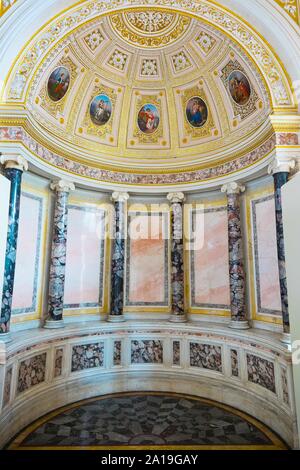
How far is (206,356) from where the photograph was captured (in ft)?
26.0

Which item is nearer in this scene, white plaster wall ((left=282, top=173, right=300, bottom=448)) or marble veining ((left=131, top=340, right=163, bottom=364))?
white plaster wall ((left=282, top=173, right=300, bottom=448))

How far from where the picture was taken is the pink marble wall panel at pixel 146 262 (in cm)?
946

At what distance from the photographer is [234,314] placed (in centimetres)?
781

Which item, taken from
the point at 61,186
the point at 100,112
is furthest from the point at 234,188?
the point at 61,186

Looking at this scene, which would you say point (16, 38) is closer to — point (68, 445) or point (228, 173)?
point (228, 173)

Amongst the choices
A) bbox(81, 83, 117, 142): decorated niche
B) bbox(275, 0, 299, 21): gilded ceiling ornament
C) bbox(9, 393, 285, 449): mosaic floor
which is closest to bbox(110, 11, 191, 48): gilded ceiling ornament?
bbox(81, 83, 117, 142): decorated niche

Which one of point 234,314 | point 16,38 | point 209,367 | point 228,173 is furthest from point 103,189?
point 209,367

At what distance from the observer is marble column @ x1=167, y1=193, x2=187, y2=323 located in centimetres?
883

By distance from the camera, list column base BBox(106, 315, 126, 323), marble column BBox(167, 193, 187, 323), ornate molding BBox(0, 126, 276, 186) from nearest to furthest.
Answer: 1. ornate molding BBox(0, 126, 276, 186)
2. column base BBox(106, 315, 126, 323)
3. marble column BBox(167, 193, 187, 323)

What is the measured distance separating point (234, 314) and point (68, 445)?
185 inches

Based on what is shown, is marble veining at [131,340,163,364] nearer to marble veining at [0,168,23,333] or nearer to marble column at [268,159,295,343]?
marble column at [268,159,295,343]

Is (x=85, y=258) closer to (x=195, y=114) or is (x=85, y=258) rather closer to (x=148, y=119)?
(x=148, y=119)

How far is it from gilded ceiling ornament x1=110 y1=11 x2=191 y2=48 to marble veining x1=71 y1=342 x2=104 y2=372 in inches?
322

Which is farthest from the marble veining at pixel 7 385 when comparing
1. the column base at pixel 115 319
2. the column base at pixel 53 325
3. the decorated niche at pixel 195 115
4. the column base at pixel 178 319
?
the decorated niche at pixel 195 115
